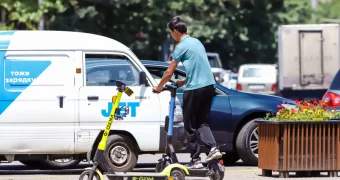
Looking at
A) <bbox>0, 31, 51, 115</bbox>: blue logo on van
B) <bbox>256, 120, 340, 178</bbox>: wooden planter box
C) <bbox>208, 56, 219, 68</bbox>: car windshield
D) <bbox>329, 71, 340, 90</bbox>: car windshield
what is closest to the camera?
<bbox>256, 120, 340, 178</bbox>: wooden planter box

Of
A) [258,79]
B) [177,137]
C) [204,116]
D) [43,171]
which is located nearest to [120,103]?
[177,137]

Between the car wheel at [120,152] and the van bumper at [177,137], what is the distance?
0.39 meters

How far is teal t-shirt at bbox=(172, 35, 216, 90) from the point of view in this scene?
11.1 metres

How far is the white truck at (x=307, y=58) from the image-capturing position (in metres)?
33.8

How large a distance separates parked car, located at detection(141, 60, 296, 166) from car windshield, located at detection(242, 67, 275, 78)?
100 feet

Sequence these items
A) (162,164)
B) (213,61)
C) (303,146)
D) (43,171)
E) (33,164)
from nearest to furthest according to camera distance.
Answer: (162,164)
(303,146)
(43,171)
(33,164)
(213,61)

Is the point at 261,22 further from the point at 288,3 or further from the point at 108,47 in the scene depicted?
the point at 108,47

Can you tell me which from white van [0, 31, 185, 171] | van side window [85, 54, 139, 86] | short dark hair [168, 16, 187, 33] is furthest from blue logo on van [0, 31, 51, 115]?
short dark hair [168, 16, 187, 33]

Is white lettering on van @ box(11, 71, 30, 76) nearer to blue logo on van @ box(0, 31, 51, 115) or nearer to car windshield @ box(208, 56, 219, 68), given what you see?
blue logo on van @ box(0, 31, 51, 115)

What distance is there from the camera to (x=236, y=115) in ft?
47.9

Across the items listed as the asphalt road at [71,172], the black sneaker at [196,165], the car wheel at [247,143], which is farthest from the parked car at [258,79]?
the black sneaker at [196,165]

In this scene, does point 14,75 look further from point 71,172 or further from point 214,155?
point 214,155

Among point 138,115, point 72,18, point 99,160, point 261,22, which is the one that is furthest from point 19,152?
point 261,22

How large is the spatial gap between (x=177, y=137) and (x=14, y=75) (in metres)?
2.21
